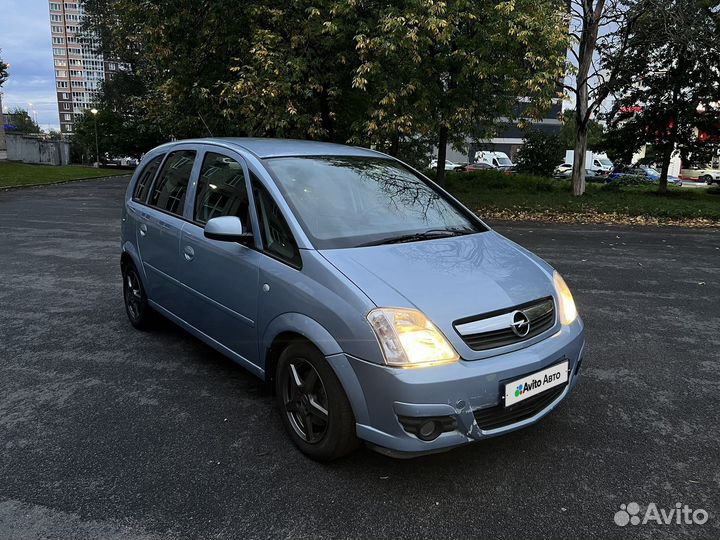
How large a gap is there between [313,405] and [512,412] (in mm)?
997

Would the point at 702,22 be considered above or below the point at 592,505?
above

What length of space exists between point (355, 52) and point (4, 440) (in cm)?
1118

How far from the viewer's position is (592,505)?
259cm

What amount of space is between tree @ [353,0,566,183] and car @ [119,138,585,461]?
786 centimetres

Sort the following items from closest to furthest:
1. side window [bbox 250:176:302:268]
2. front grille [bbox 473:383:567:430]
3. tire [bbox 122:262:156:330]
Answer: front grille [bbox 473:383:567:430], side window [bbox 250:176:302:268], tire [bbox 122:262:156:330]

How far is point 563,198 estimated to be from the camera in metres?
17.3

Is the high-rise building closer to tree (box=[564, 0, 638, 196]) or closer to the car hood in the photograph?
tree (box=[564, 0, 638, 196])

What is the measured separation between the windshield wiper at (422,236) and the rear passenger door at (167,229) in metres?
1.66

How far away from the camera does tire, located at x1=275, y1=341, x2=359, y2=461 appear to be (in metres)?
2.72

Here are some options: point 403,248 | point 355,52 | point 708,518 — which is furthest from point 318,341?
point 355,52

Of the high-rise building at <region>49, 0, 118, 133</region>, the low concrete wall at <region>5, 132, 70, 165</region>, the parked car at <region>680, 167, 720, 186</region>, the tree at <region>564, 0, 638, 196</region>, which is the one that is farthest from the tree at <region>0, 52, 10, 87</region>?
the high-rise building at <region>49, 0, 118, 133</region>

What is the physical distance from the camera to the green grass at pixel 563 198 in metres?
15.3

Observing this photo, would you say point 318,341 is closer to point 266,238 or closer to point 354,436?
point 354,436

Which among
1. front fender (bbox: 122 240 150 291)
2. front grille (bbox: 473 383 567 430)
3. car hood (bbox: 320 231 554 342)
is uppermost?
car hood (bbox: 320 231 554 342)
